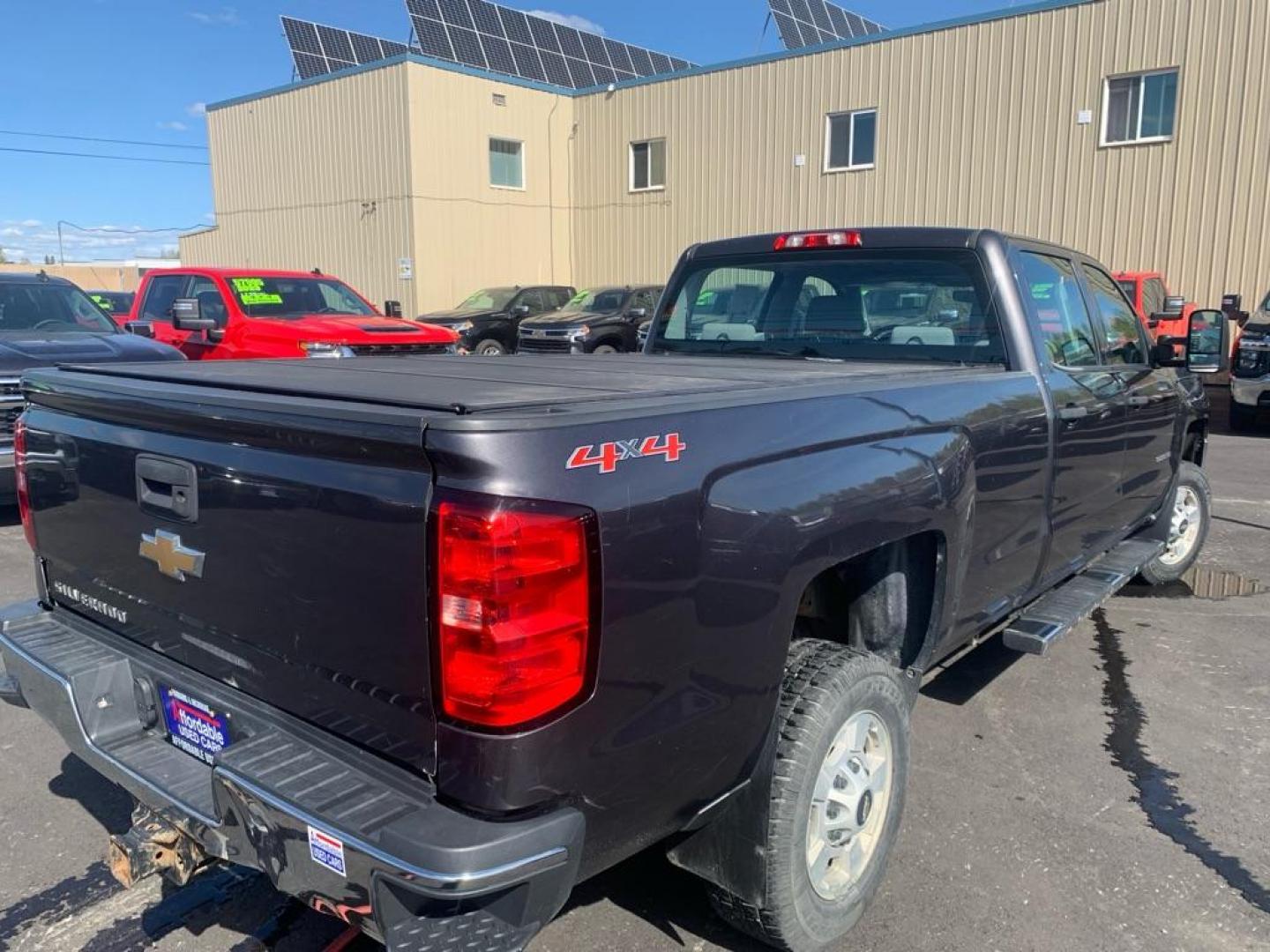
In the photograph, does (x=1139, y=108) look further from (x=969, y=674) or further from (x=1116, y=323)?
(x=969, y=674)

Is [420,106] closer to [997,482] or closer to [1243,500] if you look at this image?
[1243,500]

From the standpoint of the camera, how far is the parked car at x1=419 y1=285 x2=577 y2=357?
18.7m

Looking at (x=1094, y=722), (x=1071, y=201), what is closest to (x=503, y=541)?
(x=1094, y=722)

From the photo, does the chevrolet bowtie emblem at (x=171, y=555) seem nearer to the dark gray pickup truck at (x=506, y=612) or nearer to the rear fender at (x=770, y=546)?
the dark gray pickup truck at (x=506, y=612)

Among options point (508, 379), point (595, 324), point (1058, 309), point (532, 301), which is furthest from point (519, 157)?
point (508, 379)

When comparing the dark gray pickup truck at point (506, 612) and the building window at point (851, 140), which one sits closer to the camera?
the dark gray pickup truck at point (506, 612)

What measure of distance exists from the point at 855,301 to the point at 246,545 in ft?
9.59

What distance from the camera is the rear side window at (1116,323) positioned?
4648mm

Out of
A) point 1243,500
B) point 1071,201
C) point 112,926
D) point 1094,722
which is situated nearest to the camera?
point 112,926

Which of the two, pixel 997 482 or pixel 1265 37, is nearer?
pixel 997 482

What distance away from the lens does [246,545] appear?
7.14 ft

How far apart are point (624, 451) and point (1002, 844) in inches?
84.1

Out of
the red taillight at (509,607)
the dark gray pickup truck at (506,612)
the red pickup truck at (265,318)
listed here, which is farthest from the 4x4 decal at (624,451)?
the red pickup truck at (265,318)

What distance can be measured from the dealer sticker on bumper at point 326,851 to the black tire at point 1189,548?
5218 millimetres
